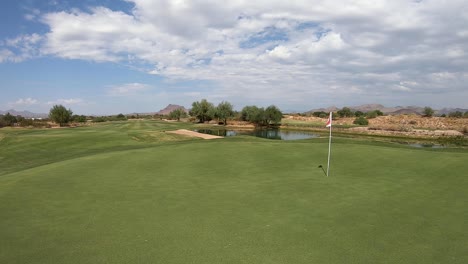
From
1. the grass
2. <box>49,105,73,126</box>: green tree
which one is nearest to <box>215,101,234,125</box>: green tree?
<box>49,105,73,126</box>: green tree

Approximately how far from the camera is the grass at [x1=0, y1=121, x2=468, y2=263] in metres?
6.35

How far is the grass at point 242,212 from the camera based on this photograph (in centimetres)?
635

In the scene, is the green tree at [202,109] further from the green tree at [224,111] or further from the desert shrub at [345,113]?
the desert shrub at [345,113]

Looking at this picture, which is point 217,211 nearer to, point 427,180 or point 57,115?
point 427,180

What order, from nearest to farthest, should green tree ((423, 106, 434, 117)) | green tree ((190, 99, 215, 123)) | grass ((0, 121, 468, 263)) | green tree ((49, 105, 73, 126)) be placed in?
grass ((0, 121, 468, 263)) < green tree ((49, 105, 73, 126)) < green tree ((423, 106, 434, 117)) < green tree ((190, 99, 215, 123))

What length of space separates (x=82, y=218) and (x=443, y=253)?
9.37m

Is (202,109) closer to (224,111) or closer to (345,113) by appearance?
(224,111)

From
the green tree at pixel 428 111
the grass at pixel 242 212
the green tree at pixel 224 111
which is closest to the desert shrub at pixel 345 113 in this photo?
the green tree at pixel 428 111

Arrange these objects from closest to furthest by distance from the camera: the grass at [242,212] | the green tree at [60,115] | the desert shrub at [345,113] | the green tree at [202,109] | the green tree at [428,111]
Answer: the grass at [242,212] → the green tree at [60,115] → the green tree at [428,111] → the green tree at [202,109] → the desert shrub at [345,113]

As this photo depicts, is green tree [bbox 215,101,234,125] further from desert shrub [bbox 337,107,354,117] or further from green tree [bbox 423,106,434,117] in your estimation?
green tree [bbox 423,106,434,117]

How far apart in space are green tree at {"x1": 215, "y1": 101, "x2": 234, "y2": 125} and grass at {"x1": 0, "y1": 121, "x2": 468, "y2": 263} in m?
93.0

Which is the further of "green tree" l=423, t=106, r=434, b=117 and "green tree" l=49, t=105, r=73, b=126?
"green tree" l=423, t=106, r=434, b=117

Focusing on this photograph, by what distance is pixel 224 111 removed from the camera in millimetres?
109875

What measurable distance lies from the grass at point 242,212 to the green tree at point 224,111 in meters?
93.0
